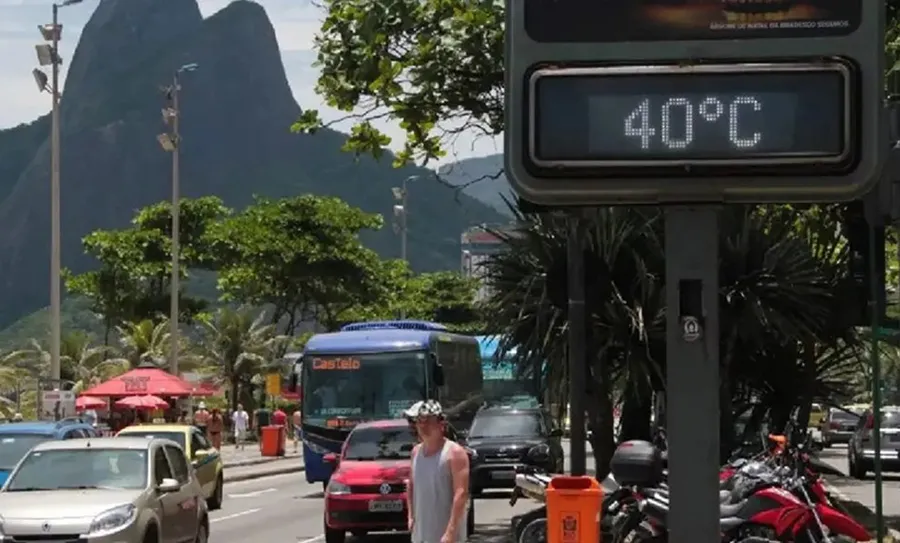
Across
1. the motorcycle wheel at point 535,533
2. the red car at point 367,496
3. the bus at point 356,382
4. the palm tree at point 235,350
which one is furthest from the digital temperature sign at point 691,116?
the palm tree at point 235,350

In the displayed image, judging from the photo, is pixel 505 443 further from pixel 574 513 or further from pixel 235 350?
pixel 235 350

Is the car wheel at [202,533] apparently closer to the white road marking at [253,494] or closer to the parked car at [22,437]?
the parked car at [22,437]

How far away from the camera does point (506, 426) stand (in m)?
30.5

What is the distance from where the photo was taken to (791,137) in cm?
645

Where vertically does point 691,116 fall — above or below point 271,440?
above

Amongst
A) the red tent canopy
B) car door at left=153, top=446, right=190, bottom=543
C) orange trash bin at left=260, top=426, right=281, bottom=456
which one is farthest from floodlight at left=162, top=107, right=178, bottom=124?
car door at left=153, top=446, right=190, bottom=543

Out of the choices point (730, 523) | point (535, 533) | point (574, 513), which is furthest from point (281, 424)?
point (730, 523)

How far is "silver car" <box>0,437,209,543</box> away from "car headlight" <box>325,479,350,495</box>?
9.49 ft

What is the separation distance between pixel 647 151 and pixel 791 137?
1.85ft

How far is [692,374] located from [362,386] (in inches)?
990

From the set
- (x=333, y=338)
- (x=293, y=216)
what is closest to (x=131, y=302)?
(x=293, y=216)

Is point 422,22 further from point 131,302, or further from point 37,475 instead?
point 131,302

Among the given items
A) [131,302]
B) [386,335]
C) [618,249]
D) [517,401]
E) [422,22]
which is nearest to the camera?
[422,22]

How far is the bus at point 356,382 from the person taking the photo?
3131 cm
